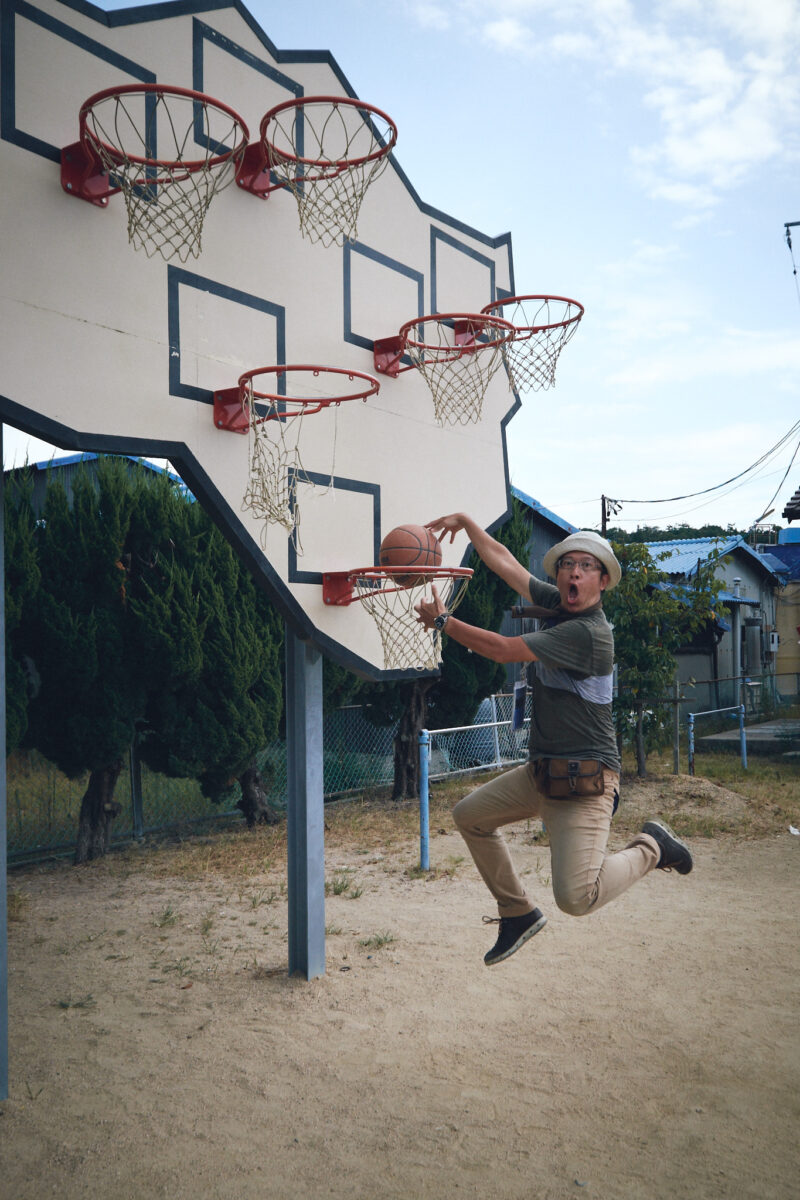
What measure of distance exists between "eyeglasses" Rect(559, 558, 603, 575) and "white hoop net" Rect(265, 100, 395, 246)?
89.8 inches

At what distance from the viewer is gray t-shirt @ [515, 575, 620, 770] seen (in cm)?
446

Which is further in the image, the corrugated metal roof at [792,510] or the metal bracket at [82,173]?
the corrugated metal roof at [792,510]

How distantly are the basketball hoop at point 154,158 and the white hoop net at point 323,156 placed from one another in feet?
1.05

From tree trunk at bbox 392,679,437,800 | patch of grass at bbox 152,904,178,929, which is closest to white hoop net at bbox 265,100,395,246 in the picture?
patch of grass at bbox 152,904,178,929

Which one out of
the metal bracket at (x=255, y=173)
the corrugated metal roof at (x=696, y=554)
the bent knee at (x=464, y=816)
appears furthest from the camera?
the corrugated metal roof at (x=696, y=554)

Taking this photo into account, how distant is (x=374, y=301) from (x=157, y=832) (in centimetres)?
656

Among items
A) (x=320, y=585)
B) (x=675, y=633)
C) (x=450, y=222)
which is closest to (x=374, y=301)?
(x=450, y=222)

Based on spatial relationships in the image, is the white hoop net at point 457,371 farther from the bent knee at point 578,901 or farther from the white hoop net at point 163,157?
the bent knee at point 578,901

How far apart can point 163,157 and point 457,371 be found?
108 inches

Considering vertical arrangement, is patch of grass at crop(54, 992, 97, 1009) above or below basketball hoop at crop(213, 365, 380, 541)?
below

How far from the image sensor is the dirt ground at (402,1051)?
3846 mm

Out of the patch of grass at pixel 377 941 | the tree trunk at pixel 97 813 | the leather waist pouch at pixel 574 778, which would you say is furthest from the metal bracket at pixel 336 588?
the tree trunk at pixel 97 813

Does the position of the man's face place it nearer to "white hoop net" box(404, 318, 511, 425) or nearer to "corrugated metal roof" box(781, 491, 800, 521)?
"white hoop net" box(404, 318, 511, 425)

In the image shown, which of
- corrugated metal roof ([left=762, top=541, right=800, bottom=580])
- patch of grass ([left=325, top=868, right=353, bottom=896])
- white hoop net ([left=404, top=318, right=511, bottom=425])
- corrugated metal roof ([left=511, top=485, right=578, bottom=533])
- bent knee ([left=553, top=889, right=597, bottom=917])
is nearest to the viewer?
bent knee ([left=553, top=889, right=597, bottom=917])
